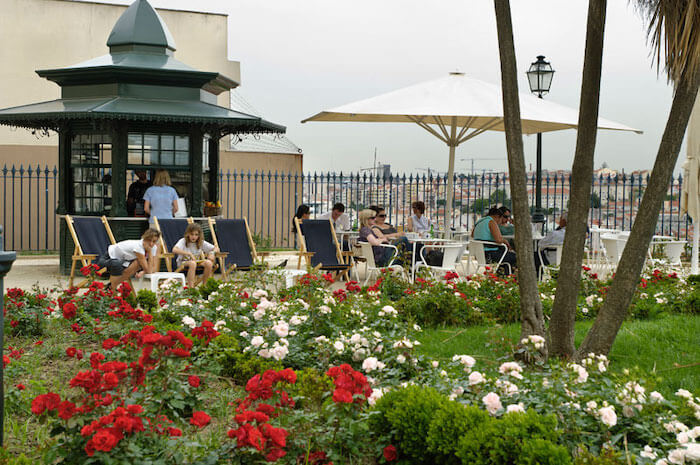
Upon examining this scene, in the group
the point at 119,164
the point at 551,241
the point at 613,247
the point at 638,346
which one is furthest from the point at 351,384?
the point at 119,164

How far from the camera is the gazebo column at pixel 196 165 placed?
12008 millimetres

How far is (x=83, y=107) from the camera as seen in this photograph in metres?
11.3

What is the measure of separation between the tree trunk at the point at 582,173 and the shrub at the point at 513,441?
1.97 meters

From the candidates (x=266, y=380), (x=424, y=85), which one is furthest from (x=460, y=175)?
(x=266, y=380)

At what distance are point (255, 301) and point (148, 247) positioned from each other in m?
2.87

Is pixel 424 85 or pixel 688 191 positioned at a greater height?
pixel 424 85

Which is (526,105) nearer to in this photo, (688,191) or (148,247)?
(688,191)

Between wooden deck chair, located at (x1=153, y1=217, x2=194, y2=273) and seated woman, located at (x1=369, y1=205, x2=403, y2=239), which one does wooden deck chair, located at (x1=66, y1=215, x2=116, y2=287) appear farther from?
seated woman, located at (x1=369, y1=205, x2=403, y2=239)

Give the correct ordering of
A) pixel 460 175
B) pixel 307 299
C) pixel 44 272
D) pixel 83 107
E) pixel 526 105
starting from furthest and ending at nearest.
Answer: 1. pixel 460 175
2. pixel 44 272
3. pixel 83 107
4. pixel 526 105
5. pixel 307 299

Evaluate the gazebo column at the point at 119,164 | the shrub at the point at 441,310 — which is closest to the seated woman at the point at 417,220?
the gazebo column at the point at 119,164

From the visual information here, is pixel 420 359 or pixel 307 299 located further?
pixel 307 299

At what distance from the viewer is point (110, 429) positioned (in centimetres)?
270

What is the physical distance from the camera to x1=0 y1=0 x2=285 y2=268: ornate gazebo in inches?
452

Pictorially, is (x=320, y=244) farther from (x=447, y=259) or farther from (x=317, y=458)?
(x=317, y=458)
